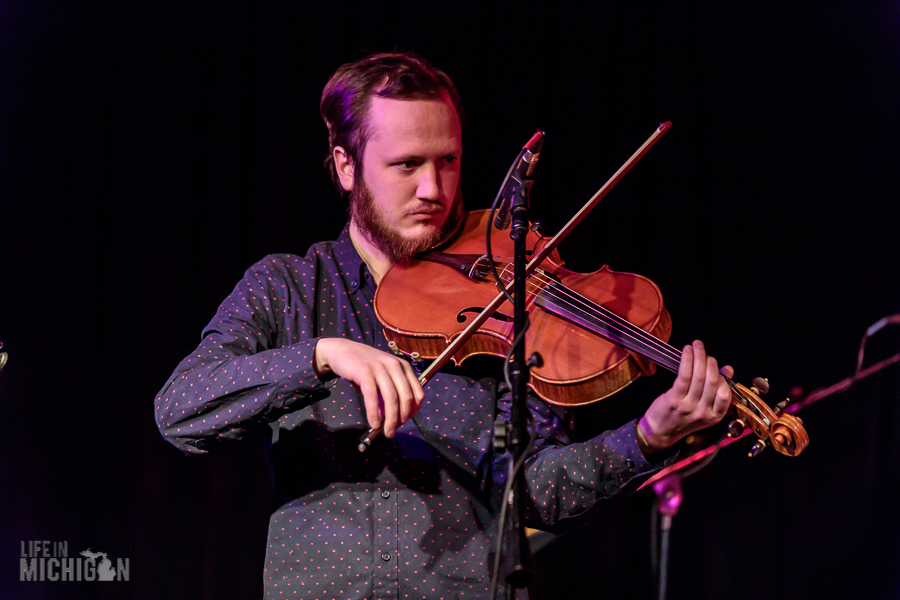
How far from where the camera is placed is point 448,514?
5.72 feet

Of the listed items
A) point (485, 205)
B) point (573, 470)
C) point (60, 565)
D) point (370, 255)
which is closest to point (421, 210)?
point (370, 255)

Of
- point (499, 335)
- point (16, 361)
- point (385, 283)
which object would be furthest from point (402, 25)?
point (16, 361)

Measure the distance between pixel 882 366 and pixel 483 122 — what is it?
1.98 meters

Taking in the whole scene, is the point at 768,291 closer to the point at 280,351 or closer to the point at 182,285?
the point at 280,351

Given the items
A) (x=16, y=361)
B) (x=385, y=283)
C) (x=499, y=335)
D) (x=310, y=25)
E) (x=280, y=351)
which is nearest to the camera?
(x=280, y=351)

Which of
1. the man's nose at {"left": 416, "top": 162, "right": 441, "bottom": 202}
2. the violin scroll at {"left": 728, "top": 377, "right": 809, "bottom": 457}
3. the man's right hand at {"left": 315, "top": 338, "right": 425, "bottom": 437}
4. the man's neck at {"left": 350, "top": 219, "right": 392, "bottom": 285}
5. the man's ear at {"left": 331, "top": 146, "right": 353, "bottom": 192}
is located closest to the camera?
the man's right hand at {"left": 315, "top": 338, "right": 425, "bottom": 437}

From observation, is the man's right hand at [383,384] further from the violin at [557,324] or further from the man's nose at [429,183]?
the man's nose at [429,183]

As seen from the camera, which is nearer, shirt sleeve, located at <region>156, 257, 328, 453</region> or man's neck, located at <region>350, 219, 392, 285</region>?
shirt sleeve, located at <region>156, 257, 328, 453</region>

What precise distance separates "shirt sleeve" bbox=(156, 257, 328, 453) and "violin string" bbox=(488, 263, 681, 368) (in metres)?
0.62

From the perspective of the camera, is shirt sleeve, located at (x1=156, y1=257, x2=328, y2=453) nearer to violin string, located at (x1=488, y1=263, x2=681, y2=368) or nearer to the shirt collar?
the shirt collar

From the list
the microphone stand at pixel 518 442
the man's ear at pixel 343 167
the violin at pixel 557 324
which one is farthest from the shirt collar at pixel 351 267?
the microphone stand at pixel 518 442

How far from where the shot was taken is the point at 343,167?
87.2 inches

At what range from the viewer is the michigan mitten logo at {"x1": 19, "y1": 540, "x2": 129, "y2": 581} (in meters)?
2.53

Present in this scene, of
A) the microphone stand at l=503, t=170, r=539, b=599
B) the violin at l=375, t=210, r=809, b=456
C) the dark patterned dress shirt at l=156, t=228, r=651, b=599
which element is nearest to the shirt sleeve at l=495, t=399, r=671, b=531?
the dark patterned dress shirt at l=156, t=228, r=651, b=599
